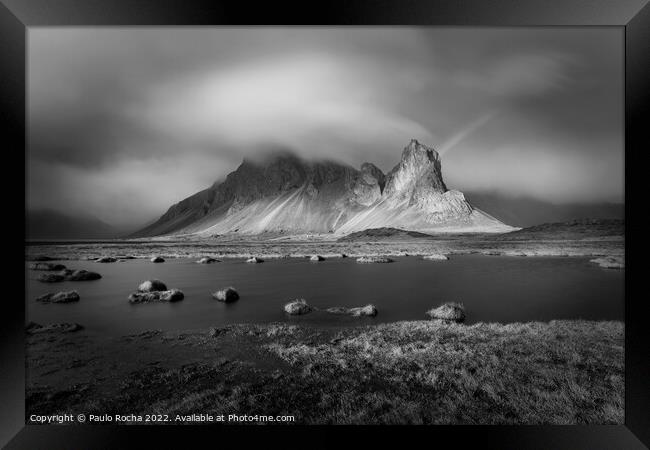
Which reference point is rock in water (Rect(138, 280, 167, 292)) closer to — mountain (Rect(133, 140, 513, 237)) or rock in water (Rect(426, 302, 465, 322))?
rock in water (Rect(426, 302, 465, 322))

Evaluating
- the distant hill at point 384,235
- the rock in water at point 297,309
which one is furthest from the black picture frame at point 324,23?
the distant hill at point 384,235

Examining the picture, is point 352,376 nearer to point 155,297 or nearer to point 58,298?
point 155,297

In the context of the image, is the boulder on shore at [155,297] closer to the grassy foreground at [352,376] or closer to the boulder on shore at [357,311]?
the grassy foreground at [352,376]

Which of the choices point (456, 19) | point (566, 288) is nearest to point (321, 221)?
point (566, 288)

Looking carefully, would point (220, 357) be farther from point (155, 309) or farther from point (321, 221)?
point (321, 221)

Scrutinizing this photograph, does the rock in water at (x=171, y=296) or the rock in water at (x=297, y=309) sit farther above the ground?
the rock in water at (x=171, y=296)
